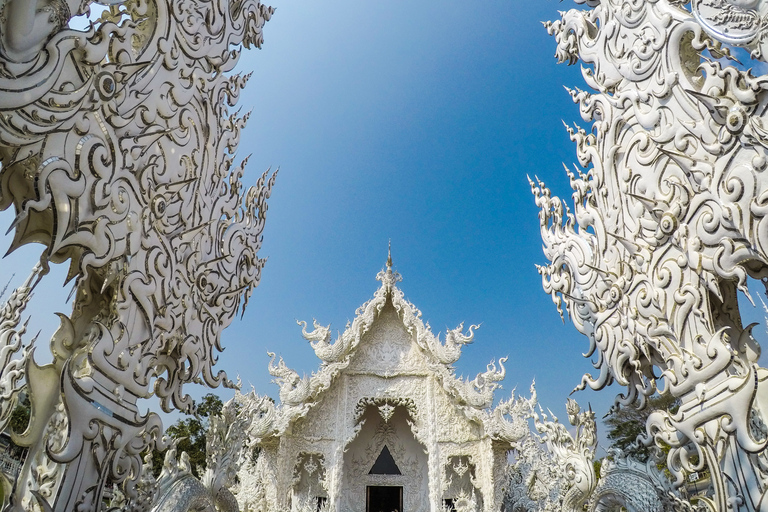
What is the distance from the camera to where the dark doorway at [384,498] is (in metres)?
10.1

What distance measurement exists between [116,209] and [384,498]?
898 centimetres

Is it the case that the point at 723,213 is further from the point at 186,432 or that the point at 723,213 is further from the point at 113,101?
the point at 186,432

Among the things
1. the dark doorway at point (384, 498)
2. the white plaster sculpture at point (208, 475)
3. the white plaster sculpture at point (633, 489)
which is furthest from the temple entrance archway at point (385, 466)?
the white plaster sculpture at point (633, 489)

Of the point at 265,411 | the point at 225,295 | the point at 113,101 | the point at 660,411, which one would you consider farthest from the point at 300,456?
the point at 113,101

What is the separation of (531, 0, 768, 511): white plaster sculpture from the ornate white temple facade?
4.99 meters

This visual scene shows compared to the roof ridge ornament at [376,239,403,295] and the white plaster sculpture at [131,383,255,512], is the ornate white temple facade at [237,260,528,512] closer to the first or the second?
the roof ridge ornament at [376,239,403,295]

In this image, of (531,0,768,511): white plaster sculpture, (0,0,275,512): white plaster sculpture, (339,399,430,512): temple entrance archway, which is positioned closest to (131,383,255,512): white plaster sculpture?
(0,0,275,512): white plaster sculpture

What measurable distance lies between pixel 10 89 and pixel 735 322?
15.3 ft

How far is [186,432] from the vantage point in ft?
49.8

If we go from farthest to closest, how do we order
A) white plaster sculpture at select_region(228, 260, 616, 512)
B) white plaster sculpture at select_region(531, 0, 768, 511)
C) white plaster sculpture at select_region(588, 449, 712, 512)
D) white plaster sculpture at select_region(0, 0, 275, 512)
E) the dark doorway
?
the dark doorway < white plaster sculpture at select_region(228, 260, 616, 512) < white plaster sculpture at select_region(588, 449, 712, 512) < white plaster sculpture at select_region(531, 0, 768, 511) < white plaster sculpture at select_region(0, 0, 275, 512)

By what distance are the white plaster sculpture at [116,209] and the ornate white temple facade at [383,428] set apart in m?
5.08

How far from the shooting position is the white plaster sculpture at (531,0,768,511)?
3.04 m

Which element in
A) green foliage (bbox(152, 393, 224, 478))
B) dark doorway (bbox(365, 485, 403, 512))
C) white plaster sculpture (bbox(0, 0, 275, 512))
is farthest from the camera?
green foliage (bbox(152, 393, 224, 478))

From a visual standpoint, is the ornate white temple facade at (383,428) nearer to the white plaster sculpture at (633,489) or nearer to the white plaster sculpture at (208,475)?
the white plaster sculpture at (208,475)
